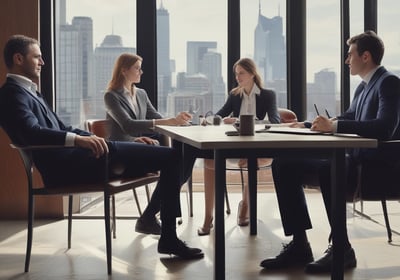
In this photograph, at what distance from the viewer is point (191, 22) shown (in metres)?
5.18

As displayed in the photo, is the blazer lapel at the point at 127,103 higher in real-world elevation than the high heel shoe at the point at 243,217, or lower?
higher

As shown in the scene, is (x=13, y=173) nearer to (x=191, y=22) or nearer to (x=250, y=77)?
(x=250, y=77)

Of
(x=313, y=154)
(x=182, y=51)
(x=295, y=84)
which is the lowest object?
(x=313, y=154)

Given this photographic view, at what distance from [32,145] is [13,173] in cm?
147

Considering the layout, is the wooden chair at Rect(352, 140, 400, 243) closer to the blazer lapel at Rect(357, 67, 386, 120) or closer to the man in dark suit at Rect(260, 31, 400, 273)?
the man in dark suit at Rect(260, 31, 400, 273)

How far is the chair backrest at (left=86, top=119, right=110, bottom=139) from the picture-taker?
3.54 m

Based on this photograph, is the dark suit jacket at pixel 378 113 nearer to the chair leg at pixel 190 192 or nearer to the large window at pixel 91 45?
the chair leg at pixel 190 192

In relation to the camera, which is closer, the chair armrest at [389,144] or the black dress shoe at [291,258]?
the chair armrest at [389,144]

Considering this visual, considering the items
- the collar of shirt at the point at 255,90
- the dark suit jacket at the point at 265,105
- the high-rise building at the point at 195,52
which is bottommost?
the dark suit jacket at the point at 265,105

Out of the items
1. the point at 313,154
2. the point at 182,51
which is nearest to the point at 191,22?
the point at 182,51

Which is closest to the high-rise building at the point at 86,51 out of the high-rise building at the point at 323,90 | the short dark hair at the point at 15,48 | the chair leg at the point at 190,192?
the chair leg at the point at 190,192

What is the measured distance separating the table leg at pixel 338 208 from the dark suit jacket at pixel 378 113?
0.28 m

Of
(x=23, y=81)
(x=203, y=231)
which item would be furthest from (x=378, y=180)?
(x=23, y=81)

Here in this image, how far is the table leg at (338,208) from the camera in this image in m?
2.13
